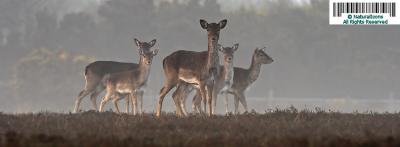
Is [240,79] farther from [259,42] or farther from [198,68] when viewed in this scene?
[259,42]

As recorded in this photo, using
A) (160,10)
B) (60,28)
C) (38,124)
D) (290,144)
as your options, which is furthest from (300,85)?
(290,144)

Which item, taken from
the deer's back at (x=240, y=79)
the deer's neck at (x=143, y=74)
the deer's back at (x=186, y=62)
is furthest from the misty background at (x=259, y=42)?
the deer's back at (x=186, y=62)

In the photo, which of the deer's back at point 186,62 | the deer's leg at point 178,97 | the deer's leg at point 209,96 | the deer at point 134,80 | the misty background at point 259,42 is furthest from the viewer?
the misty background at point 259,42

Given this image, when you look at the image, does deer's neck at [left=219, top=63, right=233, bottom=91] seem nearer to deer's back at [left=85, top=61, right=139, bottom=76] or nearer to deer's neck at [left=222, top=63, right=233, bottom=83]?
deer's neck at [left=222, top=63, right=233, bottom=83]

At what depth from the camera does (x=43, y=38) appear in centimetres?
6631

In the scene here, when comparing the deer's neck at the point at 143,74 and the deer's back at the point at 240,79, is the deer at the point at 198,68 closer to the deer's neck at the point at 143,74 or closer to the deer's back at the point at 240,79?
the deer's neck at the point at 143,74

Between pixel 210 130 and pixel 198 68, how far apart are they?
579 cm

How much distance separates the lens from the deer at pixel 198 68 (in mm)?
20422

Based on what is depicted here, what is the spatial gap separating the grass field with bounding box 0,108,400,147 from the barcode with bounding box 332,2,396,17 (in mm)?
A: 5275

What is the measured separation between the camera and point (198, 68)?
20.6 meters

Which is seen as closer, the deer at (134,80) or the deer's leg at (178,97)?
the deer's leg at (178,97)

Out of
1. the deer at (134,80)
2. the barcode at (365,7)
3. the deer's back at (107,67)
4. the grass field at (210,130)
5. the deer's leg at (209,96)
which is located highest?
the barcode at (365,7)

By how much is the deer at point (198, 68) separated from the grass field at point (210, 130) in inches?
83.1

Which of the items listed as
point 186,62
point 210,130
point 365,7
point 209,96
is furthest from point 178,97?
point 210,130
